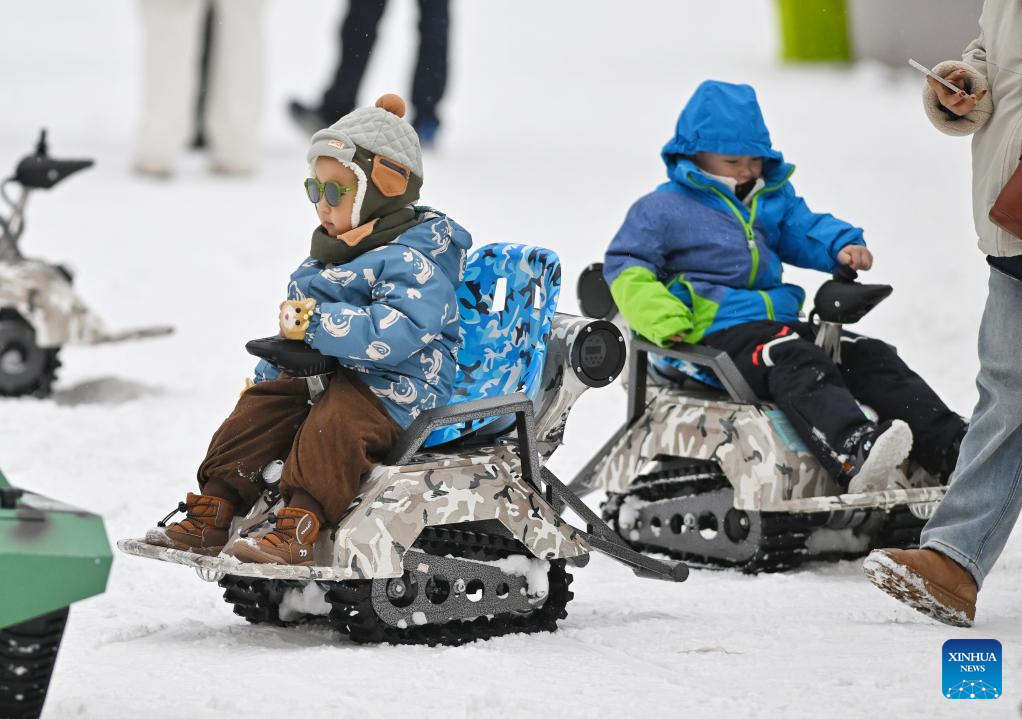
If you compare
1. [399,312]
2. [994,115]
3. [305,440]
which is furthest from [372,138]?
[994,115]

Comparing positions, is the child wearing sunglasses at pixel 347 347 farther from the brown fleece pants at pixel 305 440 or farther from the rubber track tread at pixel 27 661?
the rubber track tread at pixel 27 661

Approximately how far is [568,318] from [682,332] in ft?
3.09

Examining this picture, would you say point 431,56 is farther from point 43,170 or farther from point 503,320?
point 503,320

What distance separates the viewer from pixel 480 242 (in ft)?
34.5

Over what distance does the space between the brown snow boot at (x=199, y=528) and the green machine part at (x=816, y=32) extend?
13.5 meters

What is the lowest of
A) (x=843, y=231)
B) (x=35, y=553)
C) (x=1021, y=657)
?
(x=1021, y=657)

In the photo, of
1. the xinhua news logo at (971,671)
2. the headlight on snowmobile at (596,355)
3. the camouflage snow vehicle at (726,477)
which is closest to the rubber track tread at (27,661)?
the headlight on snowmobile at (596,355)

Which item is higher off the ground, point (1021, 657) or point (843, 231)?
point (843, 231)

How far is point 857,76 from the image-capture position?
1617 cm

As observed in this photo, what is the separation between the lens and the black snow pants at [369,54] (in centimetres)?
1275

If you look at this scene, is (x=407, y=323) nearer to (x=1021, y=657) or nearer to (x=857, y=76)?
(x=1021, y=657)

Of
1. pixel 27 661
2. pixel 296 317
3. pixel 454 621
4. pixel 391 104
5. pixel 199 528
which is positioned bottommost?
pixel 454 621

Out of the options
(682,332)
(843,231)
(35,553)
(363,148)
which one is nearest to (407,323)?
(363,148)

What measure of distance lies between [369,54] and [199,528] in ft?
30.8
